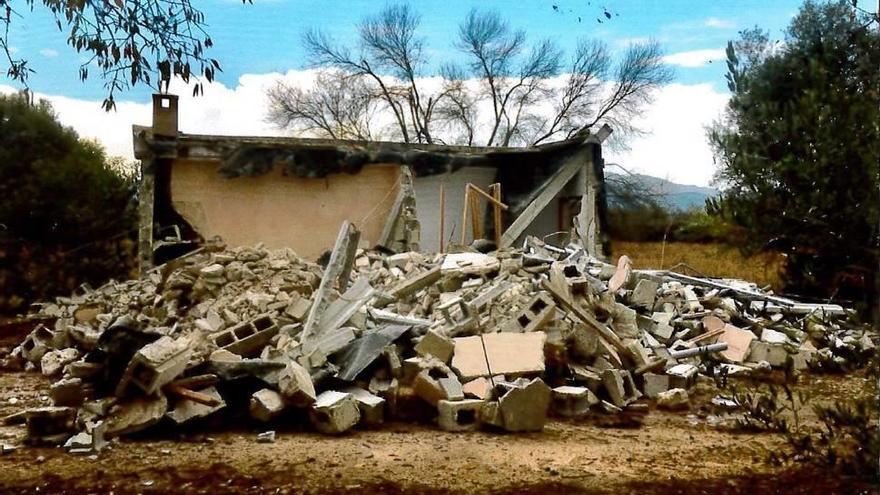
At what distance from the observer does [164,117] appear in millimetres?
13148

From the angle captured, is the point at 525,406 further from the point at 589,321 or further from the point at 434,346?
the point at 589,321

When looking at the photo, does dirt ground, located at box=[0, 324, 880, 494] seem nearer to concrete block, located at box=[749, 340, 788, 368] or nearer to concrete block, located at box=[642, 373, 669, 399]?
concrete block, located at box=[642, 373, 669, 399]

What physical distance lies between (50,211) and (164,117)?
14.6ft

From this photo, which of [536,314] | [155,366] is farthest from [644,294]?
[155,366]

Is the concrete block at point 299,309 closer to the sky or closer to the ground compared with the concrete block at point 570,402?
closer to the sky

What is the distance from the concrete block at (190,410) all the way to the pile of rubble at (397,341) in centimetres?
2

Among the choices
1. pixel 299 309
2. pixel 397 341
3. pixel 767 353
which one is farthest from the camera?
pixel 767 353

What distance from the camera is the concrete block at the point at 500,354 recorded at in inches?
301

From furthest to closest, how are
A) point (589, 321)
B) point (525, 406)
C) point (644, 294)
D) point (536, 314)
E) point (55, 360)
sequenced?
point (644, 294), point (55, 360), point (589, 321), point (536, 314), point (525, 406)

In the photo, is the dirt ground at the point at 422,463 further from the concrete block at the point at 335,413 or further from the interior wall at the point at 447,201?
the interior wall at the point at 447,201

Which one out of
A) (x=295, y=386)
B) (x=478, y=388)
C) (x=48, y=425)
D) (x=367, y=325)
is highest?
(x=367, y=325)

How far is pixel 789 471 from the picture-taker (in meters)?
5.73

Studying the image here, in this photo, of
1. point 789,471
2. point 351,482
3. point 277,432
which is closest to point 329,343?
point 277,432

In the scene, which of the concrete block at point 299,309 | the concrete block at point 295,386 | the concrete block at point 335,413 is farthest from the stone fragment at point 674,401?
the concrete block at point 299,309
